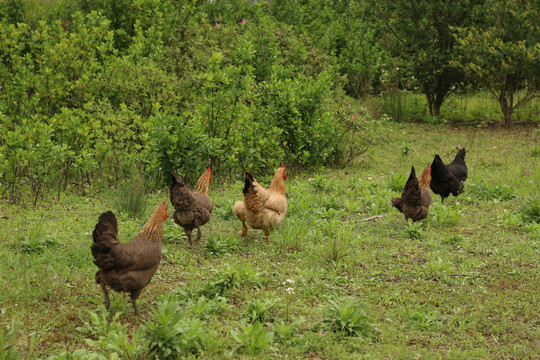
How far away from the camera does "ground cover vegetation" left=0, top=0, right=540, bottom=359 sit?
14.4 feet

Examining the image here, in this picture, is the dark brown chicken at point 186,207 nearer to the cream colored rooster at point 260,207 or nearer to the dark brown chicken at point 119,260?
the cream colored rooster at point 260,207

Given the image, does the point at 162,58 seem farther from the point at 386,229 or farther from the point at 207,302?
the point at 207,302

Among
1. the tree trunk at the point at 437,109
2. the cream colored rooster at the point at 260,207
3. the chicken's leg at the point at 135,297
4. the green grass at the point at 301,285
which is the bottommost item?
the green grass at the point at 301,285

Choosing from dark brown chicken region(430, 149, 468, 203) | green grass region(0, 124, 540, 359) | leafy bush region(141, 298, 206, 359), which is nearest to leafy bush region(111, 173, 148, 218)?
green grass region(0, 124, 540, 359)

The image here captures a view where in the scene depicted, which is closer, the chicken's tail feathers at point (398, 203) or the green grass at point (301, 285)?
the green grass at point (301, 285)

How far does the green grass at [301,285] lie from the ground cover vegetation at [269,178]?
0.08 feet

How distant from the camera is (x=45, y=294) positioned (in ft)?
15.5

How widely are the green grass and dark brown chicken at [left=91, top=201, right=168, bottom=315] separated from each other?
0.99ft

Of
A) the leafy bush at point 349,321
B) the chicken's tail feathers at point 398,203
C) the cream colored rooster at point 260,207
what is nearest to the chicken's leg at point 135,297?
the leafy bush at point 349,321

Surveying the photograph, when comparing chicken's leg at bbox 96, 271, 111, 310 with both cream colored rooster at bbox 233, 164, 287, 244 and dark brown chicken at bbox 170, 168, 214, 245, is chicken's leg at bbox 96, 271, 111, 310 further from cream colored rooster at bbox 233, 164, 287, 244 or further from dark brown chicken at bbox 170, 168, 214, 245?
cream colored rooster at bbox 233, 164, 287, 244

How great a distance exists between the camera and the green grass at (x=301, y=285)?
4086 mm

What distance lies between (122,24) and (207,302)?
32.7 ft

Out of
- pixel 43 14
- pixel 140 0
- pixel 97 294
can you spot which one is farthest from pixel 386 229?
pixel 43 14

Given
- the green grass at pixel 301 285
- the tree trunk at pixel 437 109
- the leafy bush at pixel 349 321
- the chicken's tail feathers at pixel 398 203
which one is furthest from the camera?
the tree trunk at pixel 437 109
